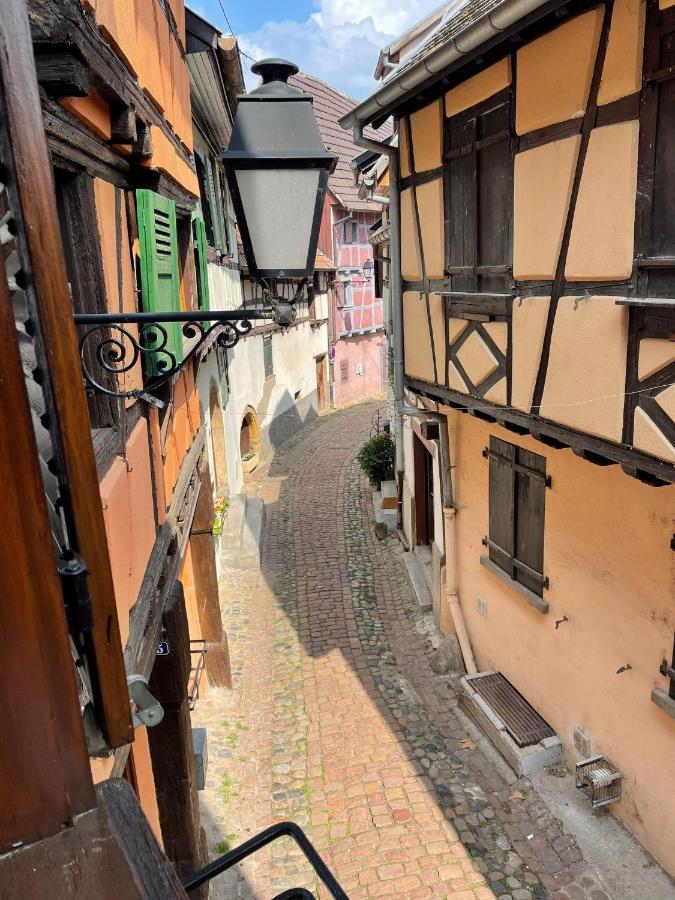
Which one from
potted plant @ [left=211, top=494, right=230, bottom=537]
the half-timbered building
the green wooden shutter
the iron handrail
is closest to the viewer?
the iron handrail

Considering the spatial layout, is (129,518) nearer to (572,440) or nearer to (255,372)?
(572,440)

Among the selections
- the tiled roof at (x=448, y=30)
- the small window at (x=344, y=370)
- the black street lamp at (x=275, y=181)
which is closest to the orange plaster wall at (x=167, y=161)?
the black street lamp at (x=275, y=181)

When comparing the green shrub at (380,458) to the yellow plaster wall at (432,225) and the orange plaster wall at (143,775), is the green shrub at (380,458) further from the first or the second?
the orange plaster wall at (143,775)

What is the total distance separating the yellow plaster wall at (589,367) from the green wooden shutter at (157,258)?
2581 mm

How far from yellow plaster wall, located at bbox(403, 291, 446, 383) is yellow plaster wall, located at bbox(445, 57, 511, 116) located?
1.58m

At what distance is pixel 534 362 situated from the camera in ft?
15.4

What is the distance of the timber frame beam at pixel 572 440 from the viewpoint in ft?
12.3

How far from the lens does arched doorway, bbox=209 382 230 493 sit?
1139 cm

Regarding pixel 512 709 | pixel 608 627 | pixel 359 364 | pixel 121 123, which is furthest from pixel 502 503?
pixel 359 364

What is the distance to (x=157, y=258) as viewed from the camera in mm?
4227

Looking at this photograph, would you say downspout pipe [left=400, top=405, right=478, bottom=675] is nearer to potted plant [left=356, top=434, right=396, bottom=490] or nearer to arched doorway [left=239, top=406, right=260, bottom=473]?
potted plant [left=356, top=434, right=396, bottom=490]

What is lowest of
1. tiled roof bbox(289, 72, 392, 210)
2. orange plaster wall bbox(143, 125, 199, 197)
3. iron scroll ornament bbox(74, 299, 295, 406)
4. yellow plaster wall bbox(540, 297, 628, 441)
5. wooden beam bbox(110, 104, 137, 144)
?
yellow plaster wall bbox(540, 297, 628, 441)

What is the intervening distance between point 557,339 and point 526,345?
0.39 meters

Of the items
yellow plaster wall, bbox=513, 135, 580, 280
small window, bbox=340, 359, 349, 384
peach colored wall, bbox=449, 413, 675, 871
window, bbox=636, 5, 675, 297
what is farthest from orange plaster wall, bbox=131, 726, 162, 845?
small window, bbox=340, 359, 349, 384
